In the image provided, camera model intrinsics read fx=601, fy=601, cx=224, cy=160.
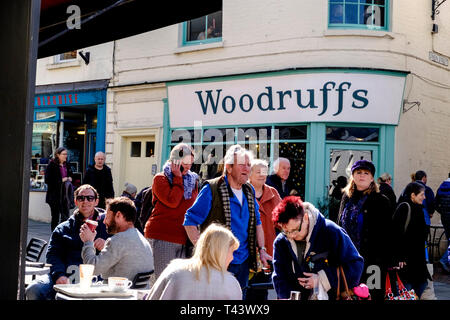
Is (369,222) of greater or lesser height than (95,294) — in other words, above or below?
above

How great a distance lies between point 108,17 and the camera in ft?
14.3

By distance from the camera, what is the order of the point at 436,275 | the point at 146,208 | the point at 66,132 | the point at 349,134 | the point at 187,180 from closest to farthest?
the point at 187,180
the point at 146,208
the point at 436,275
the point at 349,134
the point at 66,132

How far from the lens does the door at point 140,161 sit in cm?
1430

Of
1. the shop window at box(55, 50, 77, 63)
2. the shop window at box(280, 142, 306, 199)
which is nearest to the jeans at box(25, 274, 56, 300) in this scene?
the shop window at box(280, 142, 306, 199)

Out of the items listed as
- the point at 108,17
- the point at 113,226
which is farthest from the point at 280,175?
the point at 108,17

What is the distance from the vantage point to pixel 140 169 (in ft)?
47.5

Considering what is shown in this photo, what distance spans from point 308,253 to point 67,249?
7.70ft

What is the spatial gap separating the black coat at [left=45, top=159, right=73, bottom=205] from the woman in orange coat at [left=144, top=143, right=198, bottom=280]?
5.89 meters

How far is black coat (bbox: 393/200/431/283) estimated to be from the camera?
6.18 m

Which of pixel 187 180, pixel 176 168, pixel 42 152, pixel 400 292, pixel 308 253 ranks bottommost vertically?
pixel 400 292

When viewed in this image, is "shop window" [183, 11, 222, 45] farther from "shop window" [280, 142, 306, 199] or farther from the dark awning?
the dark awning

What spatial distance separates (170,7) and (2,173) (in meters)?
2.37

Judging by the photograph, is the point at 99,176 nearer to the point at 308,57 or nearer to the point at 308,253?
the point at 308,57
